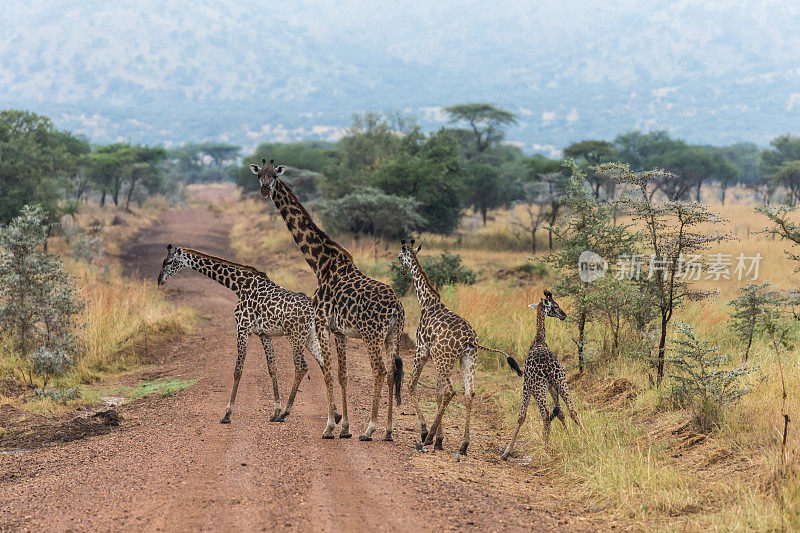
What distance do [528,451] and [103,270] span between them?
1859 centimetres

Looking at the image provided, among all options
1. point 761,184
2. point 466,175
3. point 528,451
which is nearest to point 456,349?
point 528,451

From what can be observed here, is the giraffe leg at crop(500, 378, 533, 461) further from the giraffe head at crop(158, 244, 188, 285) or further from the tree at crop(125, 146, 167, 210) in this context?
the tree at crop(125, 146, 167, 210)

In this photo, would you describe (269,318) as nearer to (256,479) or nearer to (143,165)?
(256,479)

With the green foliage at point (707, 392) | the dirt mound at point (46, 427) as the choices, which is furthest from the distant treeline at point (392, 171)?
the dirt mound at point (46, 427)

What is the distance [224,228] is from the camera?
42.1 metres

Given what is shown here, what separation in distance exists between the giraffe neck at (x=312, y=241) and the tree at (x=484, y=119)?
47.9 m

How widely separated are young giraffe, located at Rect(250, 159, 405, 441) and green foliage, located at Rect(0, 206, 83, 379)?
16.5 feet

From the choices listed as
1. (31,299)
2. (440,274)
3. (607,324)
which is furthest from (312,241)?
(440,274)

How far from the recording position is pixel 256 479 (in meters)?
6.61

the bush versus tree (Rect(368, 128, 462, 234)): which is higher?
tree (Rect(368, 128, 462, 234))

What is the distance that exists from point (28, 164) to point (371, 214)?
1246 cm

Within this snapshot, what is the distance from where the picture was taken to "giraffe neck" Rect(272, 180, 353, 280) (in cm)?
870

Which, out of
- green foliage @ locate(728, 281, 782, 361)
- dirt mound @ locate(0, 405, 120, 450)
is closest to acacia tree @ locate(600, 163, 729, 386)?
green foliage @ locate(728, 281, 782, 361)

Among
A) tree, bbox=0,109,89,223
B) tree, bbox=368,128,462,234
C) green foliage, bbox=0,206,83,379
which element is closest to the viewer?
green foliage, bbox=0,206,83,379
